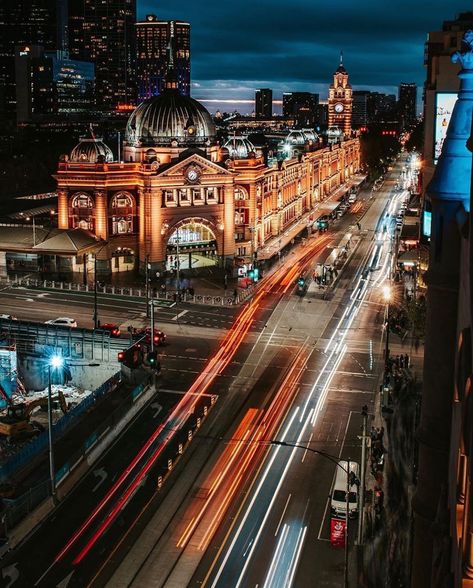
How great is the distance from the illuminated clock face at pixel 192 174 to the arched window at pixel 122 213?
675 cm

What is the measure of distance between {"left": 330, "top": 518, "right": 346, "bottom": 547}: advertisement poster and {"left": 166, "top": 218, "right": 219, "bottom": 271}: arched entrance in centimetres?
6169

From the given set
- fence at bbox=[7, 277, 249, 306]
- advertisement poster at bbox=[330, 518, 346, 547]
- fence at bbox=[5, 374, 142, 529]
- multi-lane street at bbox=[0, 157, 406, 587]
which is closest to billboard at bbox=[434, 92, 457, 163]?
multi-lane street at bbox=[0, 157, 406, 587]

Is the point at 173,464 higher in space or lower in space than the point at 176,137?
lower

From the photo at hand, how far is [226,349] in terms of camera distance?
62.2 meters

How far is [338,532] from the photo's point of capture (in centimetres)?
3331

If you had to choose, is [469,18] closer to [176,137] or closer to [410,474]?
[176,137]

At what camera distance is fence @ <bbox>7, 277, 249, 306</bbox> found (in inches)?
3091

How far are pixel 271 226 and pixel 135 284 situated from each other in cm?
3437

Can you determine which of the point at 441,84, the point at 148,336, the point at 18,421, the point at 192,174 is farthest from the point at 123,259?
the point at 18,421

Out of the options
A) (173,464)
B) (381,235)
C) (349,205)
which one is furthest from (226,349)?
(349,205)

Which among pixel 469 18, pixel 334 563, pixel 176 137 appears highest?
pixel 469 18

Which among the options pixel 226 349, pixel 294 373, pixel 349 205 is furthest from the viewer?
pixel 349 205

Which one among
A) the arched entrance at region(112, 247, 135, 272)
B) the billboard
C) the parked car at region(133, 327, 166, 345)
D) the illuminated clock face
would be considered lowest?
the parked car at region(133, 327, 166, 345)

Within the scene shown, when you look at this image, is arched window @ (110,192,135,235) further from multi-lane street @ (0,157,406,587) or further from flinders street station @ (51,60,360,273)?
multi-lane street @ (0,157,406,587)
